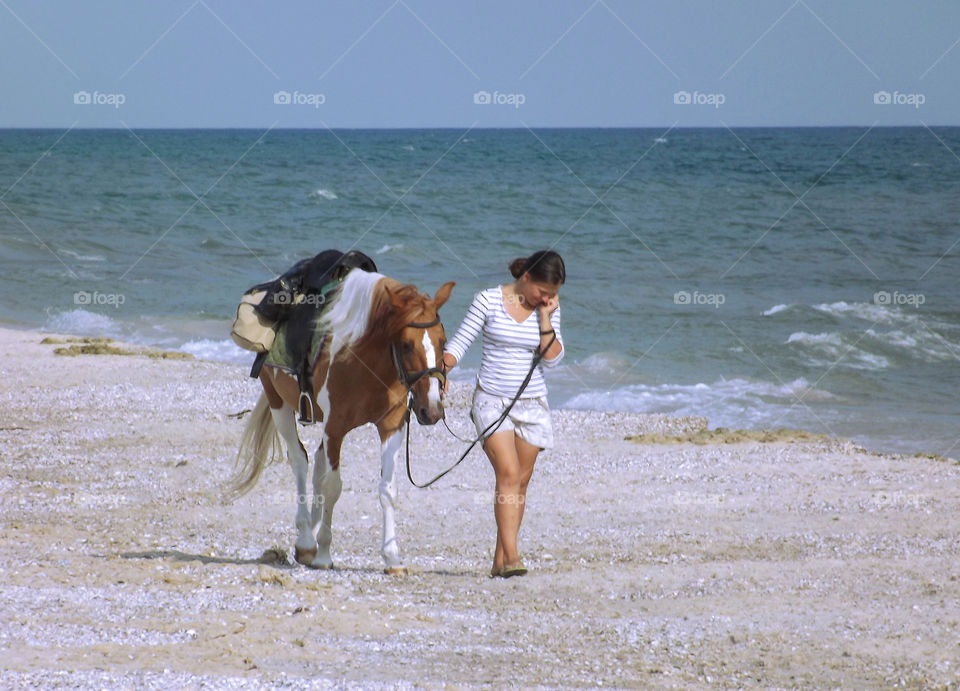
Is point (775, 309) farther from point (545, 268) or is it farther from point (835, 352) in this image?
point (545, 268)

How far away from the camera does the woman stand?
6.14 metres

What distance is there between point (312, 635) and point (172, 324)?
1477 centimetres

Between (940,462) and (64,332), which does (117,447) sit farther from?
(64,332)

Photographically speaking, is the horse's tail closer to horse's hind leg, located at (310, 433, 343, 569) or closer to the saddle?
the saddle

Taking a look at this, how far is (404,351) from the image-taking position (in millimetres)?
5926

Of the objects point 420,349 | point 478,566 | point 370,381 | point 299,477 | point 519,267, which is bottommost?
point 478,566

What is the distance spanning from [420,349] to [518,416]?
28.3 inches

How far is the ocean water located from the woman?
6.47 meters

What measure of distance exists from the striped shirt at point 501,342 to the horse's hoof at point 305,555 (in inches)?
57.6

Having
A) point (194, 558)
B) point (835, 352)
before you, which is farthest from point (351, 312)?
point (835, 352)

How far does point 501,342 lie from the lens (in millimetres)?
6156

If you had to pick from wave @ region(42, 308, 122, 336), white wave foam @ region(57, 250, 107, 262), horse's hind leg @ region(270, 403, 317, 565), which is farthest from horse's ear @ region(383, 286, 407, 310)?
white wave foam @ region(57, 250, 107, 262)

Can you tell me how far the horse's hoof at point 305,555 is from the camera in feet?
21.7

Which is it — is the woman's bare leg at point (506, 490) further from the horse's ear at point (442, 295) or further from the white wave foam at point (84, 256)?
the white wave foam at point (84, 256)
